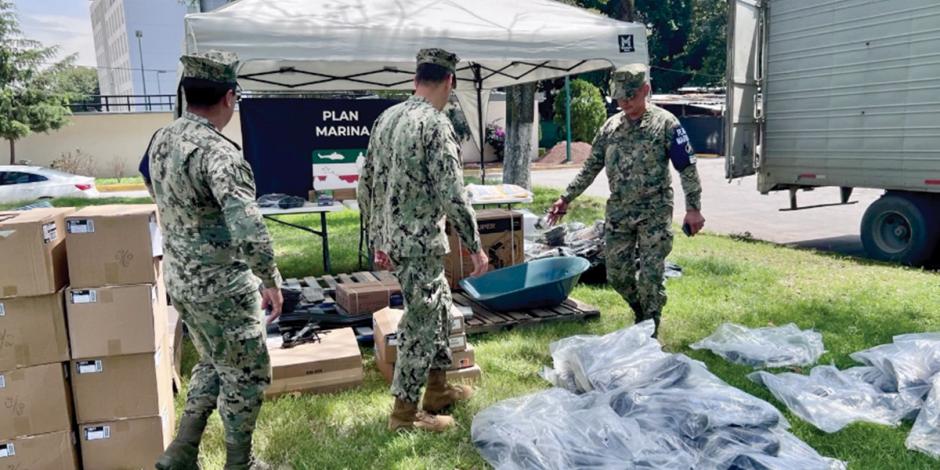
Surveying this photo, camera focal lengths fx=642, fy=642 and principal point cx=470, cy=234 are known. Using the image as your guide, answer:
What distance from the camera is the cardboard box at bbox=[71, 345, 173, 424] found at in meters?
2.93

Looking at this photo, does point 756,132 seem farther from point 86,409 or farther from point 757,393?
point 86,409

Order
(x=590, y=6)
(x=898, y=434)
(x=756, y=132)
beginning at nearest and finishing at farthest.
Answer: (x=898, y=434) < (x=756, y=132) < (x=590, y=6)

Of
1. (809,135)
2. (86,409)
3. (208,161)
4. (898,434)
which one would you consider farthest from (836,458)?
(809,135)

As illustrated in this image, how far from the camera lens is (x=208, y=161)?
2.38 m

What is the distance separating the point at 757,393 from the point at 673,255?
399 cm

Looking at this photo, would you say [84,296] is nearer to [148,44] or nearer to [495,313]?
[495,313]

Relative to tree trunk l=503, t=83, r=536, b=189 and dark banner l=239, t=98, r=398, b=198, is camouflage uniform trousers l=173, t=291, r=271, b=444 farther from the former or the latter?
tree trunk l=503, t=83, r=536, b=189

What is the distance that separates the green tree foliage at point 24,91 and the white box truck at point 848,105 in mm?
19569

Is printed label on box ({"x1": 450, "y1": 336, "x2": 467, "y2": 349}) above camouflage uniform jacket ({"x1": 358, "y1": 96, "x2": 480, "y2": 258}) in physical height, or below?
below

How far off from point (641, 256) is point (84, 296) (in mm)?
3230

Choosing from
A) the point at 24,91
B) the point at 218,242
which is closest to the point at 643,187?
the point at 218,242

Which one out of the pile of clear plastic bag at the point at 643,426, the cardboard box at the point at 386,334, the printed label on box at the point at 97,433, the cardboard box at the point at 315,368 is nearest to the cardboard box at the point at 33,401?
the printed label on box at the point at 97,433

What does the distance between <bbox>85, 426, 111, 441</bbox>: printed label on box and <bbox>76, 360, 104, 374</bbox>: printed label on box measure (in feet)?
0.90

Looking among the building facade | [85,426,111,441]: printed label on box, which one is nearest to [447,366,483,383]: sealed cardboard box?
[85,426,111,441]: printed label on box
